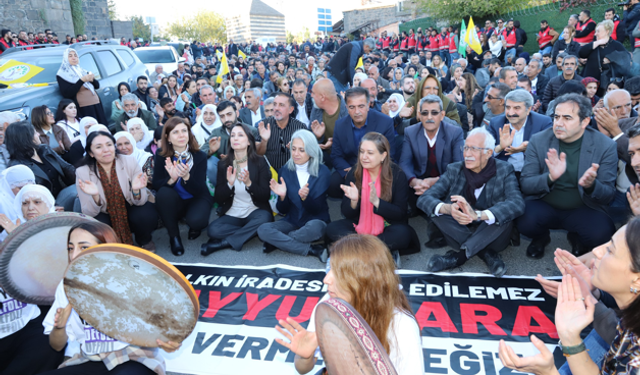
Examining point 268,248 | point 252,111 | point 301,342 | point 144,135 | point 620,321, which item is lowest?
point 268,248

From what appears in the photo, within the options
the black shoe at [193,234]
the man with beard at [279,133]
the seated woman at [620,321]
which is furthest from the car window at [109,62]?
the seated woman at [620,321]

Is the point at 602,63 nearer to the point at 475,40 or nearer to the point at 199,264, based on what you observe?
the point at 475,40

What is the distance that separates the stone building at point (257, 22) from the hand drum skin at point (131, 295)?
389 ft

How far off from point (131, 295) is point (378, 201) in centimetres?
252

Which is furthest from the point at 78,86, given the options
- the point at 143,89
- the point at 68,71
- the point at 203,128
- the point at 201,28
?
the point at 201,28

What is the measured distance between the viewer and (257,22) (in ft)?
380

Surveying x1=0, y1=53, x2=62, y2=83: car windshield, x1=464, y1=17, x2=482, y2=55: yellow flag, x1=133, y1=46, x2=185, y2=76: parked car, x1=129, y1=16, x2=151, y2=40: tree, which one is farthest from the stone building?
x1=0, y1=53, x2=62, y2=83: car windshield

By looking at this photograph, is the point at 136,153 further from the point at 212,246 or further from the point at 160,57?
the point at 160,57

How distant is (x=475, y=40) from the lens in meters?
11.6

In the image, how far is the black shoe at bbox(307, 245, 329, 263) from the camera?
4375mm

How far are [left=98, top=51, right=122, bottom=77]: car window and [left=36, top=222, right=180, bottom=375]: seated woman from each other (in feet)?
25.4

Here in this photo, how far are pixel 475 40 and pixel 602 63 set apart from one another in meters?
4.34

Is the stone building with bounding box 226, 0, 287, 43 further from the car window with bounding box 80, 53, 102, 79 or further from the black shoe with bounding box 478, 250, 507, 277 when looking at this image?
the black shoe with bounding box 478, 250, 507, 277

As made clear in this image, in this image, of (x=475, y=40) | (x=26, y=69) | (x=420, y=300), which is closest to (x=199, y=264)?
(x=420, y=300)
